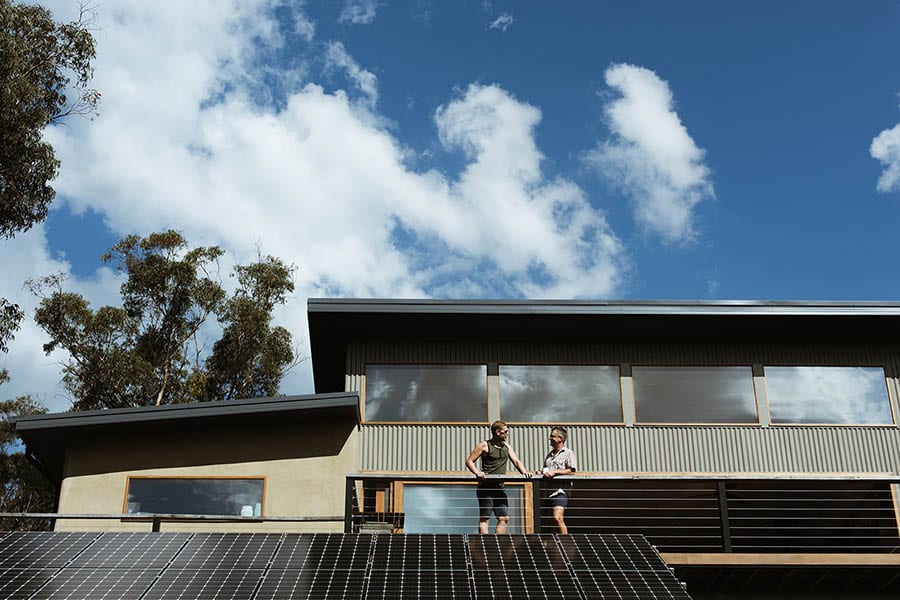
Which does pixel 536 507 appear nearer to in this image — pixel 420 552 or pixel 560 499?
pixel 560 499

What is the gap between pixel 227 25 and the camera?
2658 cm

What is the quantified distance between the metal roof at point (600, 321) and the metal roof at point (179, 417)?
65.1 inches

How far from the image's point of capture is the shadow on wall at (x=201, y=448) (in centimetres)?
1454

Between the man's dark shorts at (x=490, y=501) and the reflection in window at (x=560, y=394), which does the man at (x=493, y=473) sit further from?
the reflection in window at (x=560, y=394)

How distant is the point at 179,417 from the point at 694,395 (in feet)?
27.0

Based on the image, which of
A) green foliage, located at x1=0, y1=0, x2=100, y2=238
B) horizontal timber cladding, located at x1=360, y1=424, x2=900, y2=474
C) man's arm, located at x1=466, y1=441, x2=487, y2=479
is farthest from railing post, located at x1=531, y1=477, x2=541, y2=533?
green foliage, located at x1=0, y1=0, x2=100, y2=238

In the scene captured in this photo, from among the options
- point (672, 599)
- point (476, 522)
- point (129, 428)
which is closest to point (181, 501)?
point (129, 428)

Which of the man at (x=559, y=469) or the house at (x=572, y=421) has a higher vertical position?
the house at (x=572, y=421)

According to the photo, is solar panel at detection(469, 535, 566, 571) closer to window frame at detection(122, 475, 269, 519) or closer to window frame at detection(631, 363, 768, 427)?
window frame at detection(122, 475, 269, 519)

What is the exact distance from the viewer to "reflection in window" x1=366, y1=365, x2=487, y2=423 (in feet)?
51.4

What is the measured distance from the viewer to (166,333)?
3400 centimetres

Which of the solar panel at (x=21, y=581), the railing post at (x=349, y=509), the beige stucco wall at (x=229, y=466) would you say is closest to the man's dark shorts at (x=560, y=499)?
the railing post at (x=349, y=509)

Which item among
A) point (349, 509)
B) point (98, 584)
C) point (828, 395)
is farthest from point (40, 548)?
point (828, 395)

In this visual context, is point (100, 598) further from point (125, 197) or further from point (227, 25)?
point (125, 197)
